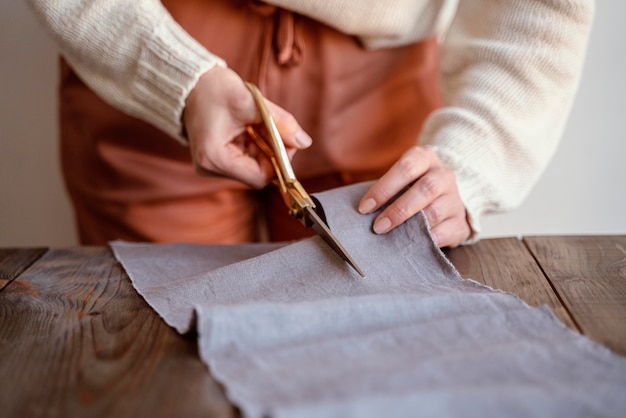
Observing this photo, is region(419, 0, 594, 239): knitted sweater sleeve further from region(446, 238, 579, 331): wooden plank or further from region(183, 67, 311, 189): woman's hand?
region(183, 67, 311, 189): woman's hand

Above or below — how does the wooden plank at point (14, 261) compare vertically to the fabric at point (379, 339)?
below

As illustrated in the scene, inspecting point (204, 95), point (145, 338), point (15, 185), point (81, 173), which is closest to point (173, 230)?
point (81, 173)

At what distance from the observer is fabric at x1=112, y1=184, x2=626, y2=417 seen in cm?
37

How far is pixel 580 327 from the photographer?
0.51m

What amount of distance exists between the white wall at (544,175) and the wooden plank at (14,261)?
23.6 inches

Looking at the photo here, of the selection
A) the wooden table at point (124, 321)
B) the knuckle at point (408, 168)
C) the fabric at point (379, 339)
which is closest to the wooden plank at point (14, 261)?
the wooden table at point (124, 321)

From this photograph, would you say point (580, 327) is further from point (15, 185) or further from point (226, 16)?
point (15, 185)

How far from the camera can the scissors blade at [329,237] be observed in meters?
0.58

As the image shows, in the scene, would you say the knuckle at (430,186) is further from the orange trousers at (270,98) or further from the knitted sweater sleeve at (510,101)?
the orange trousers at (270,98)

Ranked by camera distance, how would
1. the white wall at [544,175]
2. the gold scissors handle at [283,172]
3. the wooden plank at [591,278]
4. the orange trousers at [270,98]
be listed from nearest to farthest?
the wooden plank at [591,278]
the gold scissors handle at [283,172]
the orange trousers at [270,98]
the white wall at [544,175]

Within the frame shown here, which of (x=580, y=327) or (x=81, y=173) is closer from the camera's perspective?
(x=580, y=327)

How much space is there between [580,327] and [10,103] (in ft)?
3.59

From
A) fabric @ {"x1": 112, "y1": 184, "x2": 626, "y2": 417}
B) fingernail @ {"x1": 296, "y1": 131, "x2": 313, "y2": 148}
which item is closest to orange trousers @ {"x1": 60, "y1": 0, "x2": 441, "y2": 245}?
fingernail @ {"x1": 296, "y1": 131, "x2": 313, "y2": 148}

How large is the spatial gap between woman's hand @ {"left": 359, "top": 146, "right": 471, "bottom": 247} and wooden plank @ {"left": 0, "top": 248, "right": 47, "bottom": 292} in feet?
1.10
